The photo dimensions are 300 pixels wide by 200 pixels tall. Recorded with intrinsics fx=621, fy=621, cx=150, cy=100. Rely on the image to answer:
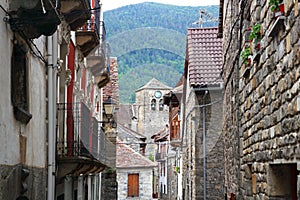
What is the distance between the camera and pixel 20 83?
8.52 meters

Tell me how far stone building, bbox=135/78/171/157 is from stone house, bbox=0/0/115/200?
61784 mm

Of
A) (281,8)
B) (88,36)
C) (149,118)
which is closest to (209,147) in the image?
(88,36)

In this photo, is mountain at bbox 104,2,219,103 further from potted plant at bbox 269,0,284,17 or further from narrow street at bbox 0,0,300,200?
potted plant at bbox 269,0,284,17

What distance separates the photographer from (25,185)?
327 inches

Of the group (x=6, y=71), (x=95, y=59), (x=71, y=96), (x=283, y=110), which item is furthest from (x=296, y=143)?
(x=95, y=59)

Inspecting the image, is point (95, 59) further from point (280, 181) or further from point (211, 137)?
point (280, 181)

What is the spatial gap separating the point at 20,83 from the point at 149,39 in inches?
416

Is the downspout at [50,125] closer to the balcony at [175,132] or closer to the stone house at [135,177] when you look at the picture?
the balcony at [175,132]

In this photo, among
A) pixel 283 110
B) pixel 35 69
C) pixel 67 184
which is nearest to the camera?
pixel 283 110

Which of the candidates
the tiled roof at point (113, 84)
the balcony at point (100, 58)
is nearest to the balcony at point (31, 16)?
the balcony at point (100, 58)

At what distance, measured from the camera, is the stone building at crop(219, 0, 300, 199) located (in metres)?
5.72

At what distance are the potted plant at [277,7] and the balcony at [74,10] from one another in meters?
6.25

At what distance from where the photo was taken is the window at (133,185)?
155 ft

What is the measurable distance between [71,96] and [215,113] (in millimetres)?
6698
